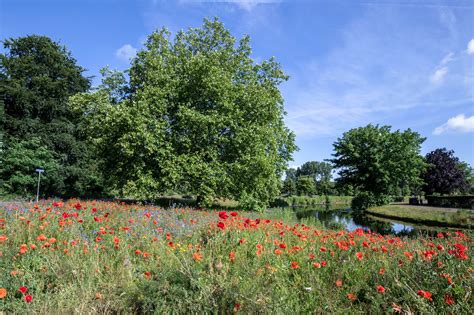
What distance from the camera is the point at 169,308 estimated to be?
2734 mm

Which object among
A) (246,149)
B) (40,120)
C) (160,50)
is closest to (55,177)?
(40,120)

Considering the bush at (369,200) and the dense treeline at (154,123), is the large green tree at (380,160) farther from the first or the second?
the dense treeline at (154,123)

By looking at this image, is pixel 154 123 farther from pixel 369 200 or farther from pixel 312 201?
pixel 312 201

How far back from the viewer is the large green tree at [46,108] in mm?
27359

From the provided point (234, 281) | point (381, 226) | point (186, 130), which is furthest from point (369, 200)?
point (234, 281)

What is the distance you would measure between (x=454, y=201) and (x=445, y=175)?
63.1 feet

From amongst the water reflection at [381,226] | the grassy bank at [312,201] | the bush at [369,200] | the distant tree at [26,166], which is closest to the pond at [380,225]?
the water reflection at [381,226]

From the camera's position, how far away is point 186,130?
1706 cm

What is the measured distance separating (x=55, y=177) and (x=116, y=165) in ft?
43.6

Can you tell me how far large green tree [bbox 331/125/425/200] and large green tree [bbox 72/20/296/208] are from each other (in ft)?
83.5

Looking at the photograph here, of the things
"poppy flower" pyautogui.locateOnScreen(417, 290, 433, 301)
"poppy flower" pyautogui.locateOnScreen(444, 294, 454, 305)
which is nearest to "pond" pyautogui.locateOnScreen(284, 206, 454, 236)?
"poppy flower" pyautogui.locateOnScreen(444, 294, 454, 305)

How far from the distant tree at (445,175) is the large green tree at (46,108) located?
52145mm

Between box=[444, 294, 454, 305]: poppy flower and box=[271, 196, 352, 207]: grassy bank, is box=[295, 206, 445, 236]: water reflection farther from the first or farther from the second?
box=[271, 196, 352, 207]: grassy bank

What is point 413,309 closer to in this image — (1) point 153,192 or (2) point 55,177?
(1) point 153,192
